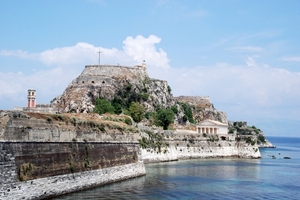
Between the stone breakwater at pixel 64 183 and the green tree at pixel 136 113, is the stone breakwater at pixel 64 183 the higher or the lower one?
the lower one

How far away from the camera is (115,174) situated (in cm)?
4069

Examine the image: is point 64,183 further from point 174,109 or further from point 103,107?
point 174,109

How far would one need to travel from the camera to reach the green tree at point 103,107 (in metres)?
80.8

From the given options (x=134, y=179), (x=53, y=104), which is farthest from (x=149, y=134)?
(x=53, y=104)

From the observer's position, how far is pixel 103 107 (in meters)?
83.0

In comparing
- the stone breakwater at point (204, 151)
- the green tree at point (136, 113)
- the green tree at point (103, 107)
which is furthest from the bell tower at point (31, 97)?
the green tree at point (136, 113)

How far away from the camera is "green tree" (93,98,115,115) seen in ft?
265

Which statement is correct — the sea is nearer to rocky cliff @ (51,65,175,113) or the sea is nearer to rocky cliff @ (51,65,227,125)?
rocky cliff @ (51,65,175,113)

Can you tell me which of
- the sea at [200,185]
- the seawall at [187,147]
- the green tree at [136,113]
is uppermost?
the green tree at [136,113]

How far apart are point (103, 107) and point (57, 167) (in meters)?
51.4

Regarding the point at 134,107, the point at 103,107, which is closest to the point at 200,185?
the point at 103,107

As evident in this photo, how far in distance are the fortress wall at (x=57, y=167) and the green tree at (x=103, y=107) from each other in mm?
36571

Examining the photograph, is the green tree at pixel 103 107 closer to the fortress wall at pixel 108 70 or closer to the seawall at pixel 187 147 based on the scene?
the fortress wall at pixel 108 70

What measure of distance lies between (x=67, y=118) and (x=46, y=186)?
7.44 metres
